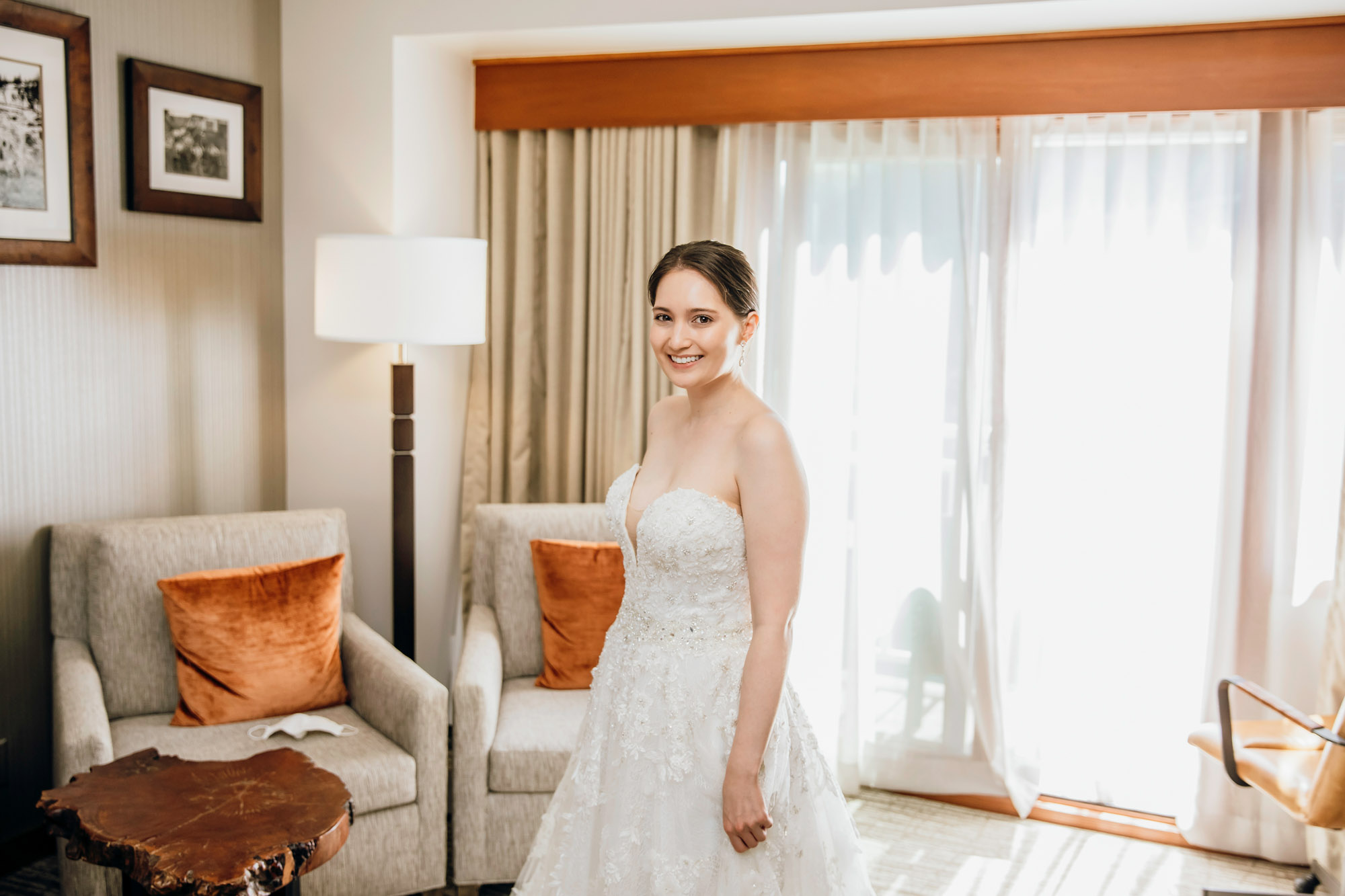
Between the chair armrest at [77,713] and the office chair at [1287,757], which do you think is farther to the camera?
the office chair at [1287,757]

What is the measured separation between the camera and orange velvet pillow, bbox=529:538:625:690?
297cm

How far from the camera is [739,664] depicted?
1520 mm

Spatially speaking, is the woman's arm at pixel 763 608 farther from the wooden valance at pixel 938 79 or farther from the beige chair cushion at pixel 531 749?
the wooden valance at pixel 938 79

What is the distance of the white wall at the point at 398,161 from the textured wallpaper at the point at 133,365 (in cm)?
10

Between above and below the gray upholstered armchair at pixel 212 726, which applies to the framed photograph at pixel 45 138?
above

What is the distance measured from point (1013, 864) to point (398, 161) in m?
2.91

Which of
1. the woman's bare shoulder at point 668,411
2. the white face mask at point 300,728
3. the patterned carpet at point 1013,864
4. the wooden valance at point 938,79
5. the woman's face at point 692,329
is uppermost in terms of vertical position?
the wooden valance at point 938,79

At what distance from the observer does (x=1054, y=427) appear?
3.16 meters

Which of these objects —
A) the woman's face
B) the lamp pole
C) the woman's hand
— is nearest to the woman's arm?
the woman's hand

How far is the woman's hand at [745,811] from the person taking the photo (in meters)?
1.41

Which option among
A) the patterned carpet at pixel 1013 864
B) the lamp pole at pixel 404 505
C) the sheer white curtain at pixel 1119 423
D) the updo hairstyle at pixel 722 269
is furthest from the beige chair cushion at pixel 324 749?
the sheer white curtain at pixel 1119 423

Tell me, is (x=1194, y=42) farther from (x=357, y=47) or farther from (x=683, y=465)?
(x=357, y=47)

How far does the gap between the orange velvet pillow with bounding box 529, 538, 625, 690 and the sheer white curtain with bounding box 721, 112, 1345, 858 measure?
76 centimetres

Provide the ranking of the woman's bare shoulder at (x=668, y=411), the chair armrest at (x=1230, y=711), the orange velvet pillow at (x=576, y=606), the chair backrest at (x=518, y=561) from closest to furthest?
the woman's bare shoulder at (x=668, y=411) < the chair armrest at (x=1230, y=711) < the orange velvet pillow at (x=576, y=606) < the chair backrest at (x=518, y=561)
